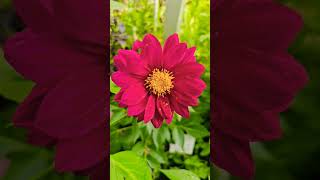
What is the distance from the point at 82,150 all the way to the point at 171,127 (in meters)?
0.08

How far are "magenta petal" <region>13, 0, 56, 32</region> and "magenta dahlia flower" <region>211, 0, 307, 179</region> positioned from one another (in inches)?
5.5

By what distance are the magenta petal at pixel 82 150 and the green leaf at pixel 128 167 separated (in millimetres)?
19

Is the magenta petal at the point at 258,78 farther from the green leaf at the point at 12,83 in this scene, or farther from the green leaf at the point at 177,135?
the green leaf at the point at 12,83

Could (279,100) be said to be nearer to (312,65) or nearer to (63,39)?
(312,65)

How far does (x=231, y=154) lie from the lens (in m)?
0.42

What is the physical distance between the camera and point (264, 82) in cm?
39

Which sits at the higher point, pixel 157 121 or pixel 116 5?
pixel 116 5

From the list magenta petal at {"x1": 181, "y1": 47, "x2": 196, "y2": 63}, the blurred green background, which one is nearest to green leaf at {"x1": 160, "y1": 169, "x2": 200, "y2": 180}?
the blurred green background

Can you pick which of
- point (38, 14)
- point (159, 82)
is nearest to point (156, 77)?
point (159, 82)

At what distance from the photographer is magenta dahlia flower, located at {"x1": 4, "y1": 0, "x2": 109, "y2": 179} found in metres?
0.37

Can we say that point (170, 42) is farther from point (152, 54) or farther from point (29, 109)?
point (29, 109)

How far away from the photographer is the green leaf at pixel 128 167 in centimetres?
41

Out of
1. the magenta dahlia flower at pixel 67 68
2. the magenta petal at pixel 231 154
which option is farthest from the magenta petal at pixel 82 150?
the magenta petal at pixel 231 154

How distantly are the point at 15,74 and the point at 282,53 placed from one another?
0.24 metres
